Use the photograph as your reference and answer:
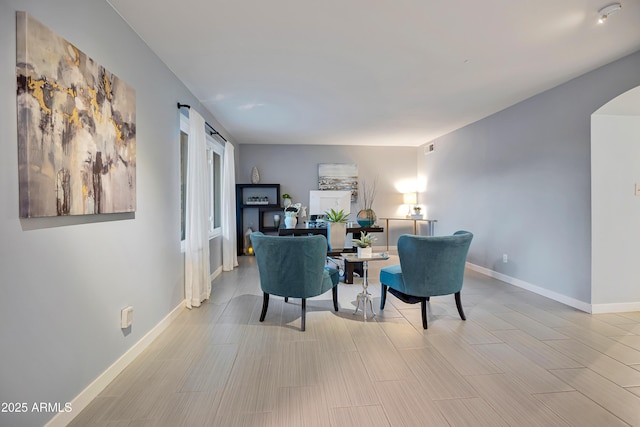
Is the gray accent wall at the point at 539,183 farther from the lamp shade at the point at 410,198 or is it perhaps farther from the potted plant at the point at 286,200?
the potted plant at the point at 286,200

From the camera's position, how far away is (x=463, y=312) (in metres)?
3.22

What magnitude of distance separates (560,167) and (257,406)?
3945mm

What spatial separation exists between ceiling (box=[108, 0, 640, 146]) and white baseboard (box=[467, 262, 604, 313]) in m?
2.40

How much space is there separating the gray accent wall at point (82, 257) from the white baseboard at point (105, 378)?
0.04 meters

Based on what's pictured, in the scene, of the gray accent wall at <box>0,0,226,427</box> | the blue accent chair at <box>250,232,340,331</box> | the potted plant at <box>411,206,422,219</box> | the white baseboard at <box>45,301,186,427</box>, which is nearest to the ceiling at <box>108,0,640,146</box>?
the gray accent wall at <box>0,0,226,427</box>

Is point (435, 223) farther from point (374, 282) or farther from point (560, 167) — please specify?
point (560, 167)

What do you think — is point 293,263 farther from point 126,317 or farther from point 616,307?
Result: point 616,307

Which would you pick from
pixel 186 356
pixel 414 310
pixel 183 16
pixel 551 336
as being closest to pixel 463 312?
pixel 414 310

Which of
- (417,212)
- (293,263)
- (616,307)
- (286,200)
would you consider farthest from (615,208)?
(286,200)

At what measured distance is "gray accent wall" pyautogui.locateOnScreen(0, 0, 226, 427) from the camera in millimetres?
1347

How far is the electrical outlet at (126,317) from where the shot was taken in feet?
7.24

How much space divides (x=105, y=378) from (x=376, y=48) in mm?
3132

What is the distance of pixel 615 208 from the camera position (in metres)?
3.32

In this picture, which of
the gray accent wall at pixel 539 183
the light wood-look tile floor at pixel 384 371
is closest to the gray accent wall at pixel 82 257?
the light wood-look tile floor at pixel 384 371
